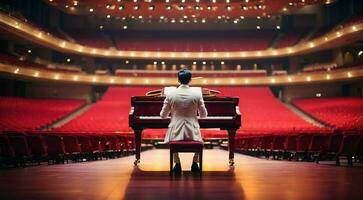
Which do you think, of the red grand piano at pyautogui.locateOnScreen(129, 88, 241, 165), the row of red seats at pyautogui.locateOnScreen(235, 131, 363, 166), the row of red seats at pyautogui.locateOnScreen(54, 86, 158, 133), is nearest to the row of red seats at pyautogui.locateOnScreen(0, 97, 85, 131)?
the row of red seats at pyautogui.locateOnScreen(54, 86, 158, 133)

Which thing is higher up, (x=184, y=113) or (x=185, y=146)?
(x=184, y=113)

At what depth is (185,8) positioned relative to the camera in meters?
33.0

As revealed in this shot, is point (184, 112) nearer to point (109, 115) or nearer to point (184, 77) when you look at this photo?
point (184, 77)

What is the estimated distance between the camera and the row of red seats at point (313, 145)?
27.3 feet

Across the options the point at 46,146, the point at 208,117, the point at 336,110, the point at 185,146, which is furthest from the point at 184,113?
the point at 336,110

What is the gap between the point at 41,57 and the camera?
34.9 m

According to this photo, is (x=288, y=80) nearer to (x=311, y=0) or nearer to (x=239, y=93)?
(x=239, y=93)

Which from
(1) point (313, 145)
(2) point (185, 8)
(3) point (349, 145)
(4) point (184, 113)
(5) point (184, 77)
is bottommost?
(1) point (313, 145)

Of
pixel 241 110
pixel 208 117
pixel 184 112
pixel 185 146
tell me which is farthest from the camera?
pixel 241 110

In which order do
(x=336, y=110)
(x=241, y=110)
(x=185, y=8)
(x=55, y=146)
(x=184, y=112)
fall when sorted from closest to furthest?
(x=184, y=112), (x=55, y=146), (x=336, y=110), (x=241, y=110), (x=185, y=8)

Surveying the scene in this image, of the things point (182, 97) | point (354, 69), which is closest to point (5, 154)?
point (182, 97)

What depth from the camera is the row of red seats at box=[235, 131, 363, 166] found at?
831cm

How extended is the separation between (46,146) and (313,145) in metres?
5.58

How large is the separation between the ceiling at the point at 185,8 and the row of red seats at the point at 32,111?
6971mm
